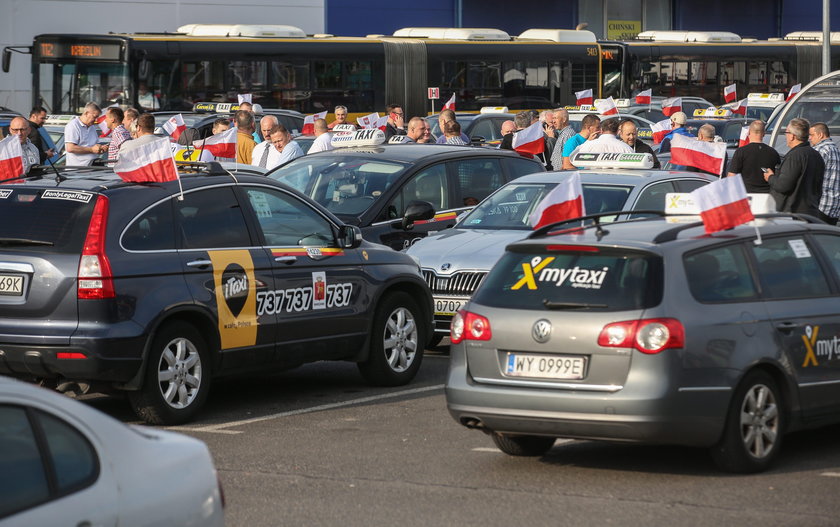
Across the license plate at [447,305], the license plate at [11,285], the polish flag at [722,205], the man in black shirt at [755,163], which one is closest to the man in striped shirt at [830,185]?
the man in black shirt at [755,163]

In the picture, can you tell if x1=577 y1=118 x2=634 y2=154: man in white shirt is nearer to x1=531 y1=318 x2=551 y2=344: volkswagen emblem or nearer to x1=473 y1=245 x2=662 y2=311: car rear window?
x1=473 y1=245 x2=662 y2=311: car rear window

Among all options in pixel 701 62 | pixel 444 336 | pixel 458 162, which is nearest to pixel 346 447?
pixel 444 336

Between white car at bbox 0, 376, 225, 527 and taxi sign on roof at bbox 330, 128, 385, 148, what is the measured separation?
1119 centimetres

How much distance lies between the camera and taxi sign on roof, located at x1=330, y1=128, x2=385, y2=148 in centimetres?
1577

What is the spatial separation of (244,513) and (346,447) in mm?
1740

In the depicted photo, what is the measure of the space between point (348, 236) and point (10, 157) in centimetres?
481

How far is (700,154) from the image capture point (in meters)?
16.1

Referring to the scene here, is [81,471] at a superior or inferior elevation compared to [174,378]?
superior

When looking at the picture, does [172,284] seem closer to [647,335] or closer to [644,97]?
[647,335]

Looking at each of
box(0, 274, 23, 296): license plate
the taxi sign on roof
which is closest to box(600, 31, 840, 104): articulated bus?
the taxi sign on roof

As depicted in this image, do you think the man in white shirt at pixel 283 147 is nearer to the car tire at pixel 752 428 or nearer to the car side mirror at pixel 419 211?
the car side mirror at pixel 419 211

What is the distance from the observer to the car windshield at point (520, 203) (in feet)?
43.1

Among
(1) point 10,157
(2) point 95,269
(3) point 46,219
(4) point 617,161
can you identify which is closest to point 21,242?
(3) point 46,219

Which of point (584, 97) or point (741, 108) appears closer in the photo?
point (584, 97)
